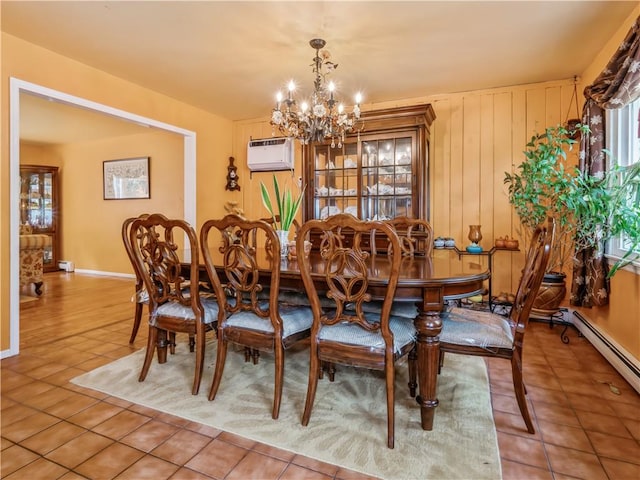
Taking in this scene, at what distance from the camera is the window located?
2467 mm

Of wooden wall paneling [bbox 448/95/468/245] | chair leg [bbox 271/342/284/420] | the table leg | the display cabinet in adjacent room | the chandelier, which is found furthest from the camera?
the display cabinet in adjacent room

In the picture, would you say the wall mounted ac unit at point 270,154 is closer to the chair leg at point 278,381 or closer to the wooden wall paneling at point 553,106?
the wooden wall paneling at point 553,106

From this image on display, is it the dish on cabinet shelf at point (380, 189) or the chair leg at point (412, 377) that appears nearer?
the chair leg at point (412, 377)

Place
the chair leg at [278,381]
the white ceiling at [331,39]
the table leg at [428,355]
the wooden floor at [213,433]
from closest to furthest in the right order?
the wooden floor at [213,433] → the table leg at [428,355] → the chair leg at [278,381] → the white ceiling at [331,39]

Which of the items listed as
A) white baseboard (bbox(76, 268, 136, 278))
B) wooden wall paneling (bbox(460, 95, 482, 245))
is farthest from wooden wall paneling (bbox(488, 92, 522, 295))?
white baseboard (bbox(76, 268, 136, 278))

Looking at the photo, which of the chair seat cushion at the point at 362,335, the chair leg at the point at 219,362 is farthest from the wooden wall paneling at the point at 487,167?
the chair leg at the point at 219,362

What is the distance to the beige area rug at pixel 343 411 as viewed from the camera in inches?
57.9

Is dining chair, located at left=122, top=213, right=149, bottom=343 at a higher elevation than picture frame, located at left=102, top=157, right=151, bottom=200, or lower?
lower

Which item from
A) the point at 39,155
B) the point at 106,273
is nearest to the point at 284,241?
the point at 106,273

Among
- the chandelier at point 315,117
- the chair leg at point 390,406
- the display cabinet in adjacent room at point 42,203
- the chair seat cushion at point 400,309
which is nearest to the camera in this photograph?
the chair leg at point 390,406

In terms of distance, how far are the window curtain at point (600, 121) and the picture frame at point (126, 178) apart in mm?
5698

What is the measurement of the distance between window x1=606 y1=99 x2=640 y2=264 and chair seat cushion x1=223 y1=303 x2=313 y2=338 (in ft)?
7.82

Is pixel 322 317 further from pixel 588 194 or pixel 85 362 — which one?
pixel 588 194

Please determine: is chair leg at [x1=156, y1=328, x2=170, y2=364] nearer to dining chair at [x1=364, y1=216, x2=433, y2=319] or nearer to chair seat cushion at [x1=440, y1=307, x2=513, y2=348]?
dining chair at [x1=364, y1=216, x2=433, y2=319]
